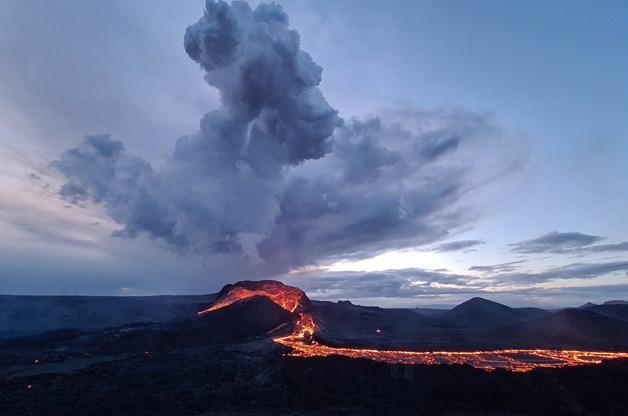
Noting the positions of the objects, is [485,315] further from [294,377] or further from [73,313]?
[73,313]

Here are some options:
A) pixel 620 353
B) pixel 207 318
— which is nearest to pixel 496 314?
pixel 620 353

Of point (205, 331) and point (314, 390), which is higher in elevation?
point (205, 331)

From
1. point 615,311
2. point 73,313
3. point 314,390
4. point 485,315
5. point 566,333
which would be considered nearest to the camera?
point 314,390

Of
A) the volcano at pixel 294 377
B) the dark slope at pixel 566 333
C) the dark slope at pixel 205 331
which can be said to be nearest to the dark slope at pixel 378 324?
the dark slope at pixel 566 333

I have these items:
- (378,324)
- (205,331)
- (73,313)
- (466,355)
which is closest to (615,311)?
(378,324)

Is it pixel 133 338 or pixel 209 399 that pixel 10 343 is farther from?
pixel 209 399

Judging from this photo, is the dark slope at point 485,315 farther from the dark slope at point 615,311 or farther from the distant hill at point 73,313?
the distant hill at point 73,313
